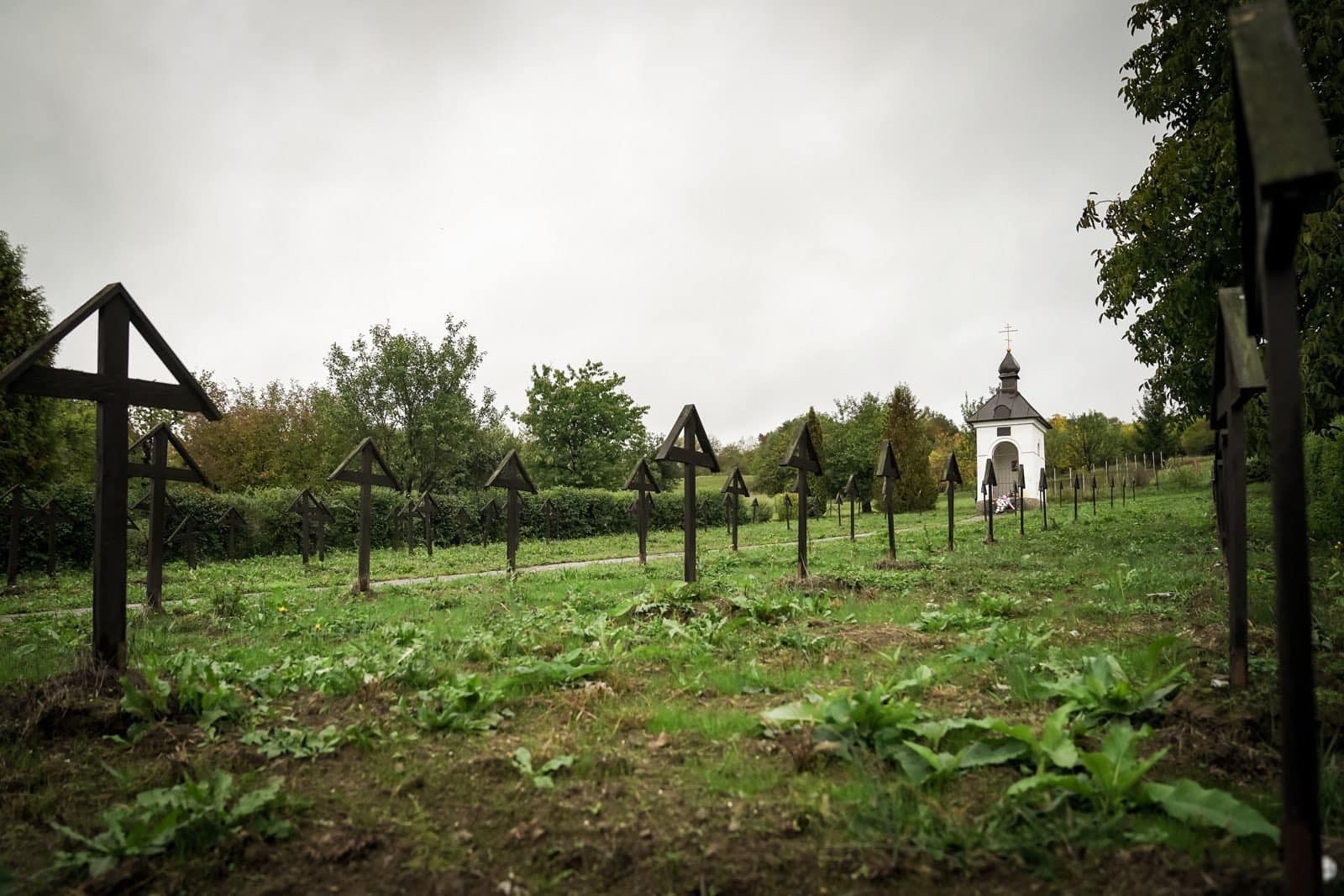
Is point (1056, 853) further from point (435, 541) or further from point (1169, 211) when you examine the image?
point (435, 541)

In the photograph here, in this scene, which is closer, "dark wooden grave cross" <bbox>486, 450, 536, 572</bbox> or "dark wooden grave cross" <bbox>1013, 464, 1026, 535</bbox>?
"dark wooden grave cross" <bbox>486, 450, 536, 572</bbox>

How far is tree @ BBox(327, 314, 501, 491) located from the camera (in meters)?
43.2

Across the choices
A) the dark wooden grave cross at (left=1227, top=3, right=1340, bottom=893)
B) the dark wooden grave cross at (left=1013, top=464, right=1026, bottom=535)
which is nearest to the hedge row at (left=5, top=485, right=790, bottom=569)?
the dark wooden grave cross at (left=1013, top=464, right=1026, bottom=535)

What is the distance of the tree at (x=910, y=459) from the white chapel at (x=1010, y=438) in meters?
4.80

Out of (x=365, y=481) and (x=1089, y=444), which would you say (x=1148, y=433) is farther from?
(x=365, y=481)

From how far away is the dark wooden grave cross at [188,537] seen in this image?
747 inches

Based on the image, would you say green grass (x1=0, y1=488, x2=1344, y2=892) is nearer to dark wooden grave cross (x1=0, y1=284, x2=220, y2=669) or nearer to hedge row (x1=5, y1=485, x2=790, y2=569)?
dark wooden grave cross (x1=0, y1=284, x2=220, y2=669)

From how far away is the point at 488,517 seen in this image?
86.4 feet

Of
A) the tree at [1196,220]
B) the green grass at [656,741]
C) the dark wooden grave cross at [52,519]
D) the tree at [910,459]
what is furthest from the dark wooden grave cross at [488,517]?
the tree at [910,459]

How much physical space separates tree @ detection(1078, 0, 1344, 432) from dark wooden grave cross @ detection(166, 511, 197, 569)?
21.3m

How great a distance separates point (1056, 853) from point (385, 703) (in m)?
3.65

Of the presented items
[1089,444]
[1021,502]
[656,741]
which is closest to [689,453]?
[656,741]

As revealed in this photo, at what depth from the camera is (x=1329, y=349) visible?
973 centimetres

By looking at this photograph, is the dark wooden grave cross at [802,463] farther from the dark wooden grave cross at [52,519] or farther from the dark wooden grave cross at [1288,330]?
the dark wooden grave cross at [52,519]
